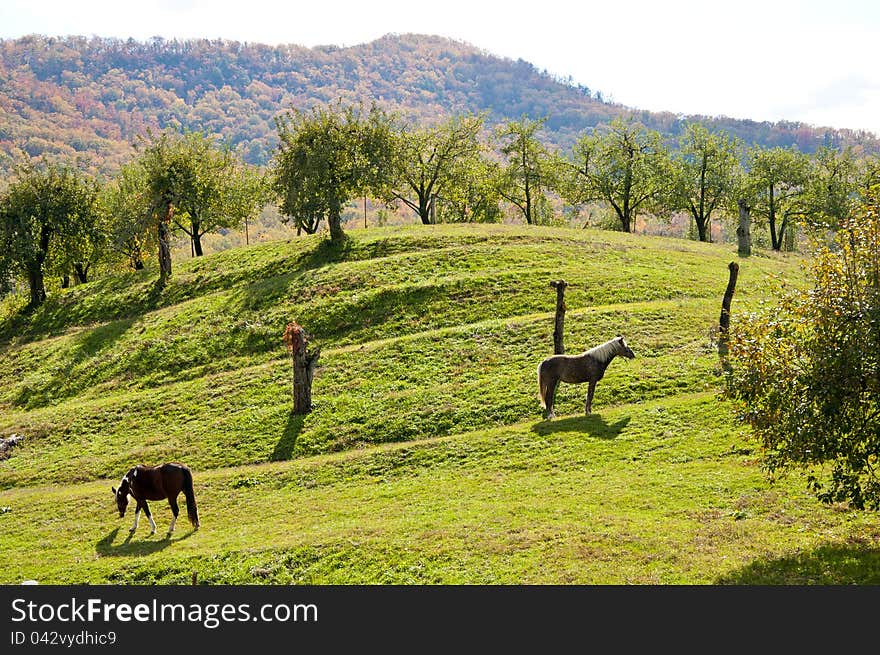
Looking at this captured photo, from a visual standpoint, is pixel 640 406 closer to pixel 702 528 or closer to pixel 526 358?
pixel 526 358

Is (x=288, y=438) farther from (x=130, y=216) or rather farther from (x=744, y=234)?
(x=744, y=234)

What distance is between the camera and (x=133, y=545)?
25.2 m

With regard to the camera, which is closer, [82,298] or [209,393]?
[209,393]

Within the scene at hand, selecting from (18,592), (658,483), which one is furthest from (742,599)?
(18,592)

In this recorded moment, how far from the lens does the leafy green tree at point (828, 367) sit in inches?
650

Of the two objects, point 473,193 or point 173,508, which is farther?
point 473,193

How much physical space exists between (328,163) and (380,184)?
197 inches

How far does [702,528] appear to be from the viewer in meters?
20.2

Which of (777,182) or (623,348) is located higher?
(777,182)

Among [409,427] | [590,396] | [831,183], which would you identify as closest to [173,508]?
[409,427]

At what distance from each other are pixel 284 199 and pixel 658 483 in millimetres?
45874

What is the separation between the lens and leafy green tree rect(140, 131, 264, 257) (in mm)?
63719

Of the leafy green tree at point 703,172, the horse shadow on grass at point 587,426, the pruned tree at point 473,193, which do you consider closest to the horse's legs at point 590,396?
the horse shadow on grass at point 587,426

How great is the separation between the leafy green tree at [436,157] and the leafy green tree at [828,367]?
63182 mm
